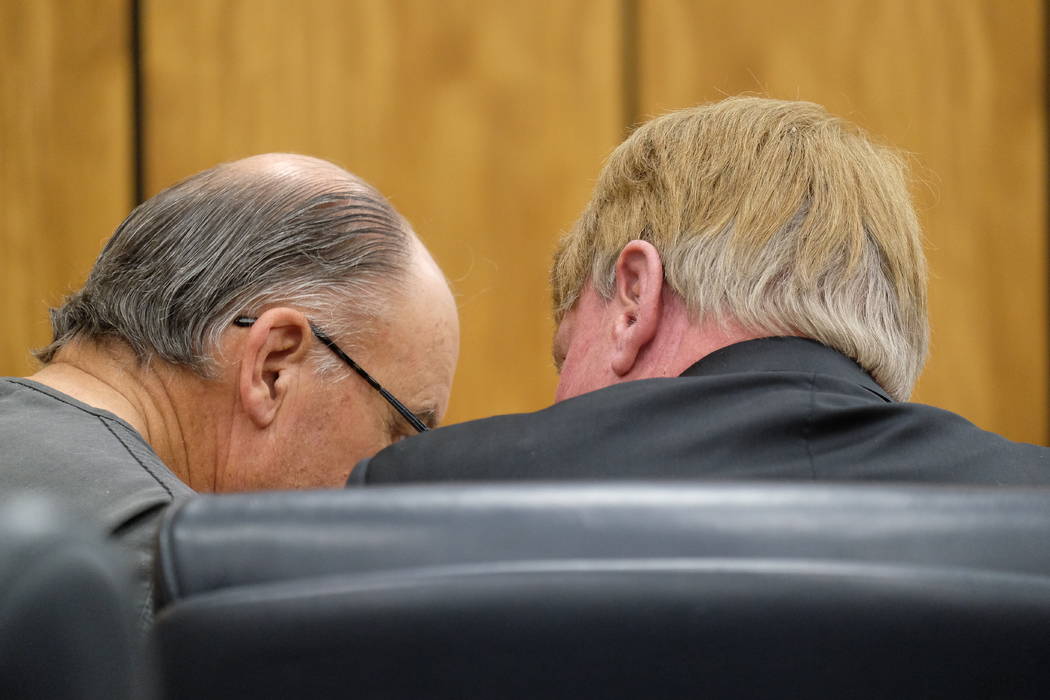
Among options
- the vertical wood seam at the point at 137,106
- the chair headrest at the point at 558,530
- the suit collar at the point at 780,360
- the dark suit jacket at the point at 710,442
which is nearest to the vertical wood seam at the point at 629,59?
the vertical wood seam at the point at 137,106

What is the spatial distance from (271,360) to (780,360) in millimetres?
588

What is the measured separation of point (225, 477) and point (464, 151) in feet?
3.31

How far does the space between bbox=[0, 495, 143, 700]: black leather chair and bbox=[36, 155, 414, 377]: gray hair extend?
2.91 ft

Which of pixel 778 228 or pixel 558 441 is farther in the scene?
pixel 778 228

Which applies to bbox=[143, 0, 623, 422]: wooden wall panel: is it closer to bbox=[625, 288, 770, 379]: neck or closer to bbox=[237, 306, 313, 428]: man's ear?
bbox=[237, 306, 313, 428]: man's ear

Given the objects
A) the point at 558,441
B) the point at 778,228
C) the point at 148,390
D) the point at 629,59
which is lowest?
the point at 148,390

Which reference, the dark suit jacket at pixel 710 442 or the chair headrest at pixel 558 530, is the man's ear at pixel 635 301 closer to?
the dark suit jacket at pixel 710 442

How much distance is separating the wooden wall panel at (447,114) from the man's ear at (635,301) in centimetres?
103

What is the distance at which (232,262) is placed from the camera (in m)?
1.22

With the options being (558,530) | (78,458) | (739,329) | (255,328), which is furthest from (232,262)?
(558,530)

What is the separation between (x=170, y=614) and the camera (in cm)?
41

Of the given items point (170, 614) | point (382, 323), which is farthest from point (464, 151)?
point (170, 614)

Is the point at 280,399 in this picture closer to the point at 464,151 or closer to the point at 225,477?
the point at 225,477

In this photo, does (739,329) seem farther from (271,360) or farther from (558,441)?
(271,360)
